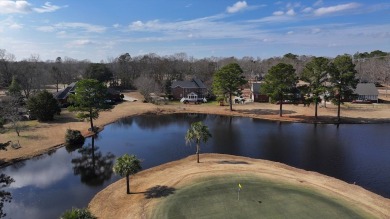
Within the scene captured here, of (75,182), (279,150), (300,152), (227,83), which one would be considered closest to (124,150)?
(75,182)

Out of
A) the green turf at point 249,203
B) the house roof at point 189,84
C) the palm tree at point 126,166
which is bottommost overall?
the green turf at point 249,203

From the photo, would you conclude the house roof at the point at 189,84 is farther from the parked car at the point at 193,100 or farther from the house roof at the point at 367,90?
the house roof at the point at 367,90

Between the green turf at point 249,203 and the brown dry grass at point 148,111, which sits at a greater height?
the brown dry grass at point 148,111

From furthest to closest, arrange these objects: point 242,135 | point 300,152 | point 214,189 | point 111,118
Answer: point 111,118
point 242,135
point 300,152
point 214,189

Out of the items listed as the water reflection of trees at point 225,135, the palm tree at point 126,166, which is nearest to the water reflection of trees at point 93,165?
the palm tree at point 126,166

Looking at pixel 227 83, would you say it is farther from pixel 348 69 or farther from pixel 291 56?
pixel 291 56

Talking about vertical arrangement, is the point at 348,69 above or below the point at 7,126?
above

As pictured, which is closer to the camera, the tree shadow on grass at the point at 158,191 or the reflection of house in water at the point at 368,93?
the tree shadow on grass at the point at 158,191
